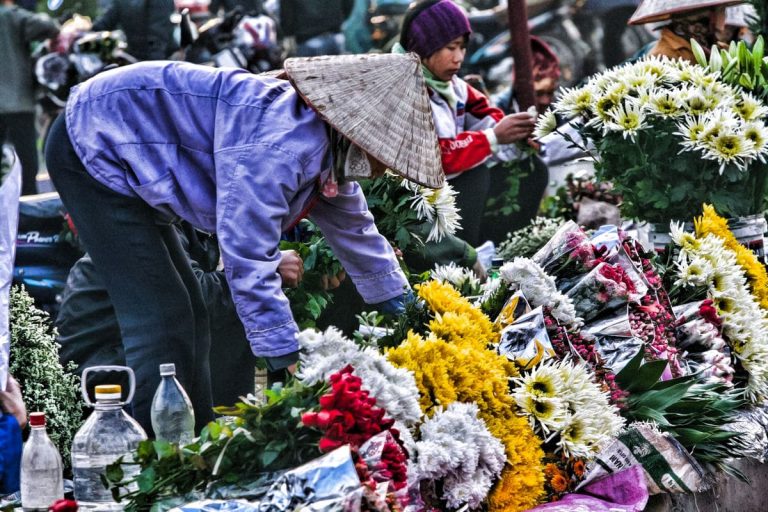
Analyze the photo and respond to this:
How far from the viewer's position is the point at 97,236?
3.34 metres

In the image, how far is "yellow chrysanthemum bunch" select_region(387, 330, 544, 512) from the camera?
118 inches

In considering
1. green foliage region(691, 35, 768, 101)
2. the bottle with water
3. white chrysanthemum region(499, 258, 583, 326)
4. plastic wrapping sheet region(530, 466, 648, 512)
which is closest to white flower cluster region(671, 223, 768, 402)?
green foliage region(691, 35, 768, 101)

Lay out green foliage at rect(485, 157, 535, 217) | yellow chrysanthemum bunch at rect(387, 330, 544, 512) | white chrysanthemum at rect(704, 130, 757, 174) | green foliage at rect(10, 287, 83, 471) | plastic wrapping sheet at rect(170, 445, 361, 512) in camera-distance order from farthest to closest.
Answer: green foliage at rect(485, 157, 535, 217) → white chrysanthemum at rect(704, 130, 757, 174) → green foliage at rect(10, 287, 83, 471) → yellow chrysanthemum bunch at rect(387, 330, 544, 512) → plastic wrapping sheet at rect(170, 445, 361, 512)

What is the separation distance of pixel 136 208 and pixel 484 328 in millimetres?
953

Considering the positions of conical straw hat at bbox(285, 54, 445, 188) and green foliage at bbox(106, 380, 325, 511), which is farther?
conical straw hat at bbox(285, 54, 445, 188)

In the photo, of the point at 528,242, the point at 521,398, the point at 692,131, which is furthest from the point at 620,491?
the point at 528,242

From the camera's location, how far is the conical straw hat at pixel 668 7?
6160mm

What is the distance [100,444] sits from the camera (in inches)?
113

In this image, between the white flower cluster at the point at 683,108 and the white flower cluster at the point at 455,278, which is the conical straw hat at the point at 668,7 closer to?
the white flower cluster at the point at 683,108

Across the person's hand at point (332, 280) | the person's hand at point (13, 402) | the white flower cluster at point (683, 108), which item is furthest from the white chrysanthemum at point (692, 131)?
the person's hand at point (13, 402)

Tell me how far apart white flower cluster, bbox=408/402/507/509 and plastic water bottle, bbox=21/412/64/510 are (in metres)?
0.78

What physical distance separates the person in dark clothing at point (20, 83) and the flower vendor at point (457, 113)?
290 cm

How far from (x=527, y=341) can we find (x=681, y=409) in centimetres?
69

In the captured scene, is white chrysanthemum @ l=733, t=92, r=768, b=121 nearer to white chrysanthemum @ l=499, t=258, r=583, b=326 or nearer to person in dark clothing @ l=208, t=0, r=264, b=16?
white chrysanthemum @ l=499, t=258, r=583, b=326
